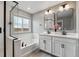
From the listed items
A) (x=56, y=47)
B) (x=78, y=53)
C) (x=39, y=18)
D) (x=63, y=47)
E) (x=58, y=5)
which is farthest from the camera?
(x=39, y=18)

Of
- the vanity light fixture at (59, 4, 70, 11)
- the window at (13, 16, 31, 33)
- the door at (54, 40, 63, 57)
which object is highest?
the vanity light fixture at (59, 4, 70, 11)

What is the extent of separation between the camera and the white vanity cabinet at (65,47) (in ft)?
5.71

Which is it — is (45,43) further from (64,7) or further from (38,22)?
(64,7)

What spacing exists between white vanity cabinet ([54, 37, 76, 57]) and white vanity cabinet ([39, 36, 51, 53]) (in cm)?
27

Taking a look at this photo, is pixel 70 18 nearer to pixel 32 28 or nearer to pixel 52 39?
pixel 52 39

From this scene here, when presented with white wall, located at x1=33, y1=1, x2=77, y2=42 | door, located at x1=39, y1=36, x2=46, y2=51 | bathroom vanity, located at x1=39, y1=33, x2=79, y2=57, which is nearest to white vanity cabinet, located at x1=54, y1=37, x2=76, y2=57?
bathroom vanity, located at x1=39, y1=33, x2=79, y2=57

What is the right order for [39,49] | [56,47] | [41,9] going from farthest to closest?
1. [41,9]
2. [39,49]
3. [56,47]

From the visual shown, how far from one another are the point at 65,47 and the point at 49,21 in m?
1.33

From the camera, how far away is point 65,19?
2434mm

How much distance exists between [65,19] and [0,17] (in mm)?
1964

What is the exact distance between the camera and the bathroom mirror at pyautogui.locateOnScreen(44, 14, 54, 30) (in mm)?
2868

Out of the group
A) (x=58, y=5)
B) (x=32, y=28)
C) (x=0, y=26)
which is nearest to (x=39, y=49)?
(x=32, y=28)

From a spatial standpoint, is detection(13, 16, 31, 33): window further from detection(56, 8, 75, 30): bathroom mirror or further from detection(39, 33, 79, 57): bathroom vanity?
detection(56, 8, 75, 30): bathroom mirror

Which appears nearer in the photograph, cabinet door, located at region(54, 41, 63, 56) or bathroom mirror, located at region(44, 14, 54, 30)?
cabinet door, located at region(54, 41, 63, 56)
